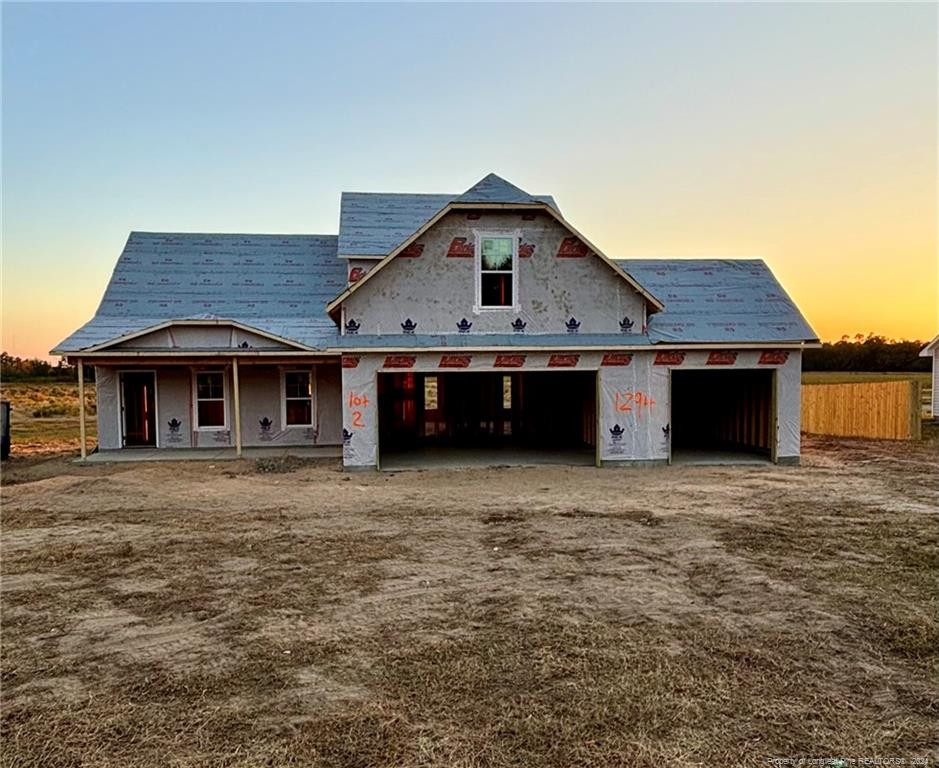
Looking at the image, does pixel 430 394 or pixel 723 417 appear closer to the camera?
pixel 723 417

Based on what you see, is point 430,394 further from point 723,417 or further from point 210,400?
point 723,417

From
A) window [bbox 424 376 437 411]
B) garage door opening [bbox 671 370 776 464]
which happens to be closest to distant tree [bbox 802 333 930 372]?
garage door opening [bbox 671 370 776 464]

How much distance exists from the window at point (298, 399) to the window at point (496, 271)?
19.7ft

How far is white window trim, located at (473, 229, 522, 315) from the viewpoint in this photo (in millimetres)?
14195

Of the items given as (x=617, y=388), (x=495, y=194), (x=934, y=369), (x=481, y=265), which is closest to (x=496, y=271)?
(x=481, y=265)

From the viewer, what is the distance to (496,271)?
562 inches

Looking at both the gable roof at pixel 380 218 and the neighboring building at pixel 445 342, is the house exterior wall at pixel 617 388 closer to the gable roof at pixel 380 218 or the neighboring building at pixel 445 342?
the neighboring building at pixel 445 342

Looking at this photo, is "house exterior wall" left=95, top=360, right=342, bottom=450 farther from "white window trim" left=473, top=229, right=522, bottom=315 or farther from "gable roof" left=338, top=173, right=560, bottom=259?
"white window trim" left=473, top=229, right=522, bottom=315

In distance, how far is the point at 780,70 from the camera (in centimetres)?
1457

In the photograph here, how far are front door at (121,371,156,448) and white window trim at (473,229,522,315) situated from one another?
9398 mm

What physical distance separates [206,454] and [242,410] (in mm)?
1577

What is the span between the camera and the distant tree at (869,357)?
51750 mm

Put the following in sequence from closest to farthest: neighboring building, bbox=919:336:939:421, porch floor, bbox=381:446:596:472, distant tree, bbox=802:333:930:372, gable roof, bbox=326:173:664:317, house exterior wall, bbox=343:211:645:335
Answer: gable roof, bbox=326:173:664:317, house exterior wall, bbox=343:211:645:335, porch floor, bbox=381:446:596:472, neighboring building, bbox=919:336:939:421, distant tree, bbox=802:333:930:372

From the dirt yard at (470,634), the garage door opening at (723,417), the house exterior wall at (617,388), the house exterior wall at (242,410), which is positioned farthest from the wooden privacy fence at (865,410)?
the house exterior wall at (242,410)
